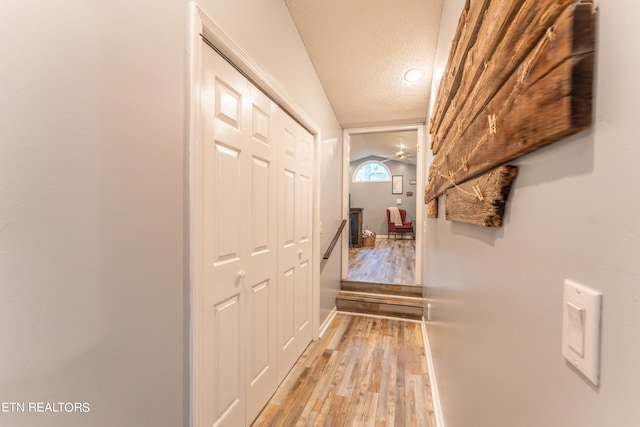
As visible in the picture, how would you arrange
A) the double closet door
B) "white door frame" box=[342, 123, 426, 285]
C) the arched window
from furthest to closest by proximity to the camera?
the arched window
"white door frame" box=[342, 123, 426, 285]
the double closet door

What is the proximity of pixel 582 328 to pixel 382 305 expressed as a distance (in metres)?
3.01

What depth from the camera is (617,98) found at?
301 millimetres

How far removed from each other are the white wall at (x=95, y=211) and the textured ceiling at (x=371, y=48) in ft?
4.44

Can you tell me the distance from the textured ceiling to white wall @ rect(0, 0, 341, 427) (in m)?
1.35

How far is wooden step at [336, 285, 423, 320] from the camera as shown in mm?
3084

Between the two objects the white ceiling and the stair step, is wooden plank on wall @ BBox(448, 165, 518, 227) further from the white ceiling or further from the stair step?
the white ceiling

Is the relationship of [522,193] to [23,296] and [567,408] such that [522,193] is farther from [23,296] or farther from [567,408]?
[23,296]

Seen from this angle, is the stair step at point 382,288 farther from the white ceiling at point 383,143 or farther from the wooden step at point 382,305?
the white ceiling at point 383,143

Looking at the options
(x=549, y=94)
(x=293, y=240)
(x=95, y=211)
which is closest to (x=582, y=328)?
(x=549, y=94)

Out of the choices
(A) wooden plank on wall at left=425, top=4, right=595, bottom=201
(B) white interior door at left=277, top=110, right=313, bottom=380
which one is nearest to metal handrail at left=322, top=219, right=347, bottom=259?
(B) white interior door at left=277, top=110, right=313, bottom=380

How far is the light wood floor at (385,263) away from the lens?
3970 mm

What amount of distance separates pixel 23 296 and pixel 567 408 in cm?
108

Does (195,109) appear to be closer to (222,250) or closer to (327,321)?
(222,250)

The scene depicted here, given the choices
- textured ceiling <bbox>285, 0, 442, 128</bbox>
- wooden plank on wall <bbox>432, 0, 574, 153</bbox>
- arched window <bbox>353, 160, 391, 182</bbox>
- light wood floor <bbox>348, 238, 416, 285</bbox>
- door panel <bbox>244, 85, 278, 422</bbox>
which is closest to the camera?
wooden plank on wall <bbox>432, 0, 574, 153</bbox>
